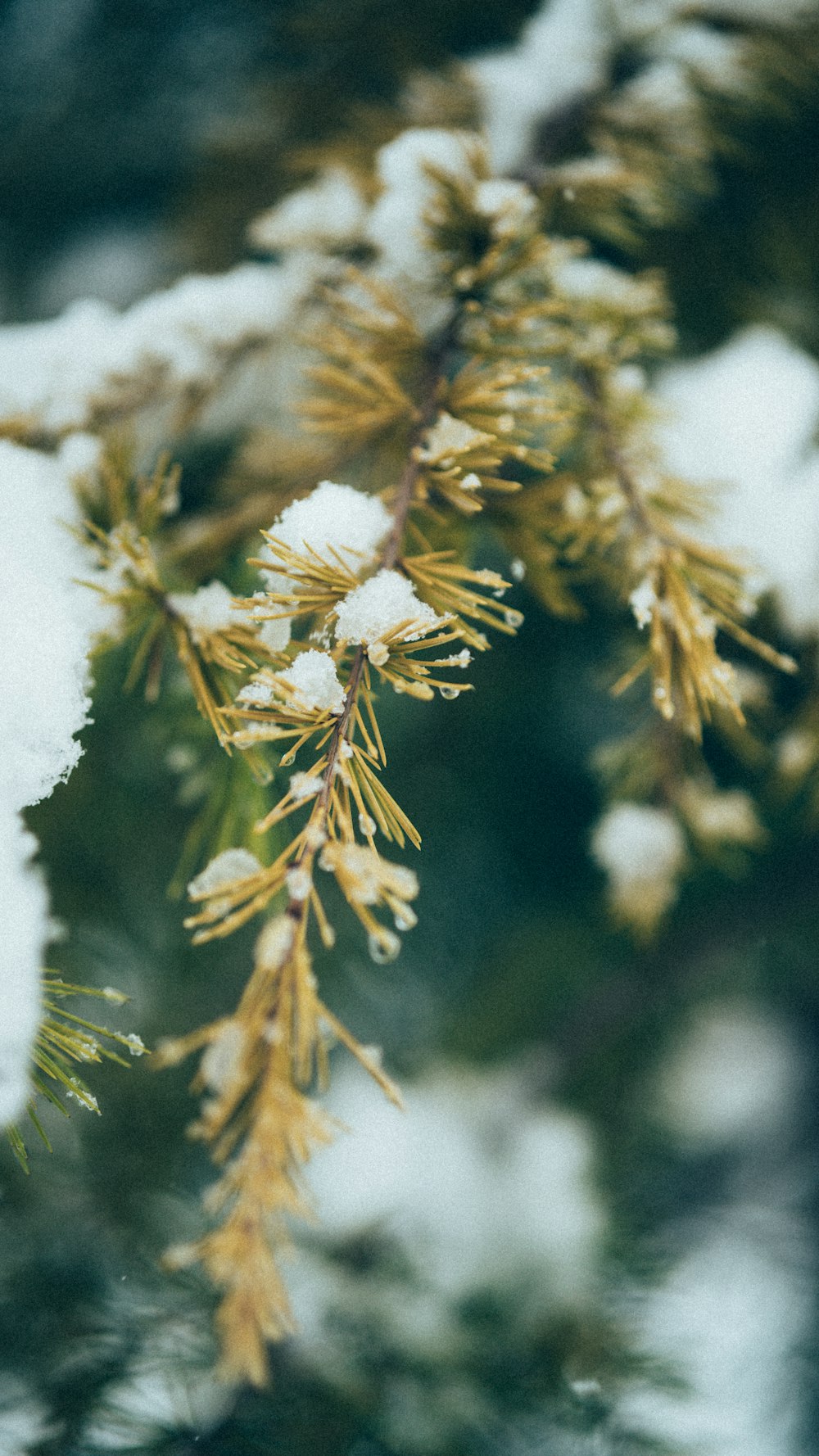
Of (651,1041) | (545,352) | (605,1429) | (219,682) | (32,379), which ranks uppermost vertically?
(545,352)

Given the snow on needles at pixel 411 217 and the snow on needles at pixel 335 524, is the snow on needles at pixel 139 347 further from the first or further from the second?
the snow on needles at pixel 335 524

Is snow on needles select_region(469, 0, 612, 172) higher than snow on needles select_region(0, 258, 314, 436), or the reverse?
snow on needles select_region(469, 0, 612, 172)

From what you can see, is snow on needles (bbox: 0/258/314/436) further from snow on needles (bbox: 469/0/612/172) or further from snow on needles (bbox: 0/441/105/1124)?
snow on needles (bbox: 469/0/612/172)

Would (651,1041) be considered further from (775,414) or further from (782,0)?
(782,0)

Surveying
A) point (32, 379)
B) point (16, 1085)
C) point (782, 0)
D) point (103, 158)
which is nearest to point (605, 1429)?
point (16, 1085)

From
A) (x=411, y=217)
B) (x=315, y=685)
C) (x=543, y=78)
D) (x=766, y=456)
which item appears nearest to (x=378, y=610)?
(x=315, y=685)

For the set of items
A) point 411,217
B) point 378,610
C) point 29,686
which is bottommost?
point 29,686

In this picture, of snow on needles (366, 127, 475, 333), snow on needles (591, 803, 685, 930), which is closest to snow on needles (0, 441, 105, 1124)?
snow on needles (366, 127, 475, 333)

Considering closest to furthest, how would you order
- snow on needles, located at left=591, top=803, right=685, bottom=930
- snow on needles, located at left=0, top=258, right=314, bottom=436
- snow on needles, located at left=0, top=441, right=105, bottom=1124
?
snow on needles, located at left=0, top=441, right=105, bottom=1124, snow on needles, located at left=0, top=258, right=314, bottom=436, snow on needles, located at left=591, top=803, right=685, bottom=930

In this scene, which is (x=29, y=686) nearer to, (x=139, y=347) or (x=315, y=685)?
(x=315, y=685)
